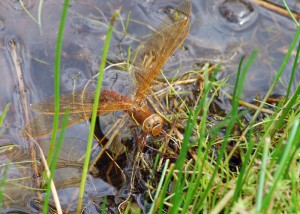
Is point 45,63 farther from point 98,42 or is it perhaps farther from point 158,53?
point 158,53

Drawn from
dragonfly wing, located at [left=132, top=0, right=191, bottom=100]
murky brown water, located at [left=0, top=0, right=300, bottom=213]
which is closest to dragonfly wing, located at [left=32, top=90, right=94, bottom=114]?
murky brown water, located at [left=0, top=0, right=300, bottom=213]

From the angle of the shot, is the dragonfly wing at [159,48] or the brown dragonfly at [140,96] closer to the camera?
the brown dragonfly at [140,96]

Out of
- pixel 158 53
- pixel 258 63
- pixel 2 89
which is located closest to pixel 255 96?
pixel 258 63

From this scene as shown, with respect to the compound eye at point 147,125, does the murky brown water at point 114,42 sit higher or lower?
higher

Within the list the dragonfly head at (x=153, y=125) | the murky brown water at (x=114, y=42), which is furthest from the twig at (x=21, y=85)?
the dragonfly head at (x=153, y=125)

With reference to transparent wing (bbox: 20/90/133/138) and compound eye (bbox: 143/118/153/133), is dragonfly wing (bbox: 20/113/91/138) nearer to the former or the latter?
transparent wing (bbox: 20/90/133/138)

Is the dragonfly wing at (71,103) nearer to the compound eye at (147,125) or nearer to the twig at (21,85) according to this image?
the twig at (21,85)

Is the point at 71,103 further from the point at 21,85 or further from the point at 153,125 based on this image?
the point at 153,125

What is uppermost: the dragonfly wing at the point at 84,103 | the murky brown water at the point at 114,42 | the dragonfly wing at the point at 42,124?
the murky brown water at the point at 114,42
